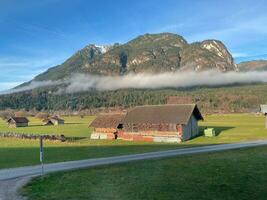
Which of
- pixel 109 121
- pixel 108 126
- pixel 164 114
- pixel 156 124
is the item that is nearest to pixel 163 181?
pixel 156 124

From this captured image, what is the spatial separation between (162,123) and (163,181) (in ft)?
140

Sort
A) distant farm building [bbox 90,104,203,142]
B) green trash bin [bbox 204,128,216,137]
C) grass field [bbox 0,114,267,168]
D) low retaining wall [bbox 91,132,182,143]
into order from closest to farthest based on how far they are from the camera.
Result: grass field [bbox 0,114,267,168]
low retaining wall [bbox 91,132,182,143]
distant farm building [bbox 90,104,203,142]
green trash bin [bbox 204,128,216,137]

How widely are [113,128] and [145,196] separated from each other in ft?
180

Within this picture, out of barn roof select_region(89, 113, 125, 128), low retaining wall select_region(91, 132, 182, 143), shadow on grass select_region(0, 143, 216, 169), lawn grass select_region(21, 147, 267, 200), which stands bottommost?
lawn grass select_region(21, 147, 267, 200)

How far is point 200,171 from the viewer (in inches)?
1072

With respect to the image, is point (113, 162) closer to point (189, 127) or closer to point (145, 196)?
point (145, 196)

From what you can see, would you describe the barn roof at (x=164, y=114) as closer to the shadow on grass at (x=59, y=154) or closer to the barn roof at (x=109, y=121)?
the barn roof at (x=109, y=121)

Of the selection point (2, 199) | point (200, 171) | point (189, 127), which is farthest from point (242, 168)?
point (189, 127)

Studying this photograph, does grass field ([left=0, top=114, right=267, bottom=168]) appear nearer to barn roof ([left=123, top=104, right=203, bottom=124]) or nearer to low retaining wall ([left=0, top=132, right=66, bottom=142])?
low retaining wall ([left=0, top=132, right=66, bottom=142])

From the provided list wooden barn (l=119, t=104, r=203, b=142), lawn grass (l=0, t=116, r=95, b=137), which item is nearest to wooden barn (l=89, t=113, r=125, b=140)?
wooden barn (l=119, t=104, r=203, b=142)

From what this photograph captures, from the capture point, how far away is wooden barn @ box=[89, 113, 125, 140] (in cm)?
7450

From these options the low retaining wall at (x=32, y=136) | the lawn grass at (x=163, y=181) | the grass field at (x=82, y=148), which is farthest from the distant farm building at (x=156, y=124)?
the lawn grass at (x=163, y=181)

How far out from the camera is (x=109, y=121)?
77188mm

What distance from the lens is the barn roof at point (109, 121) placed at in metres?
75.2
